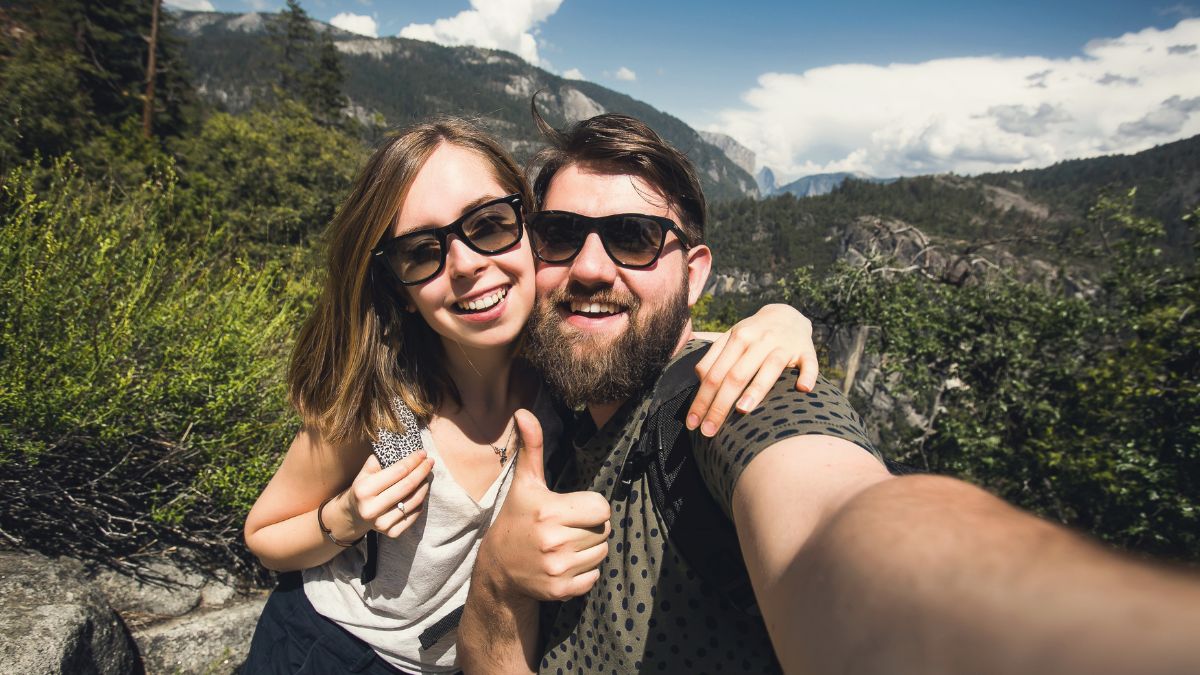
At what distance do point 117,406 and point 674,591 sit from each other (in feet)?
10.8

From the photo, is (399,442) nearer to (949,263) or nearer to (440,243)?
(440,243)

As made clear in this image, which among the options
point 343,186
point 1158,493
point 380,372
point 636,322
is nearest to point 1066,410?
point 1158,493

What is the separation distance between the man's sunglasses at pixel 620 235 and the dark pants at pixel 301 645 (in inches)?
69.0

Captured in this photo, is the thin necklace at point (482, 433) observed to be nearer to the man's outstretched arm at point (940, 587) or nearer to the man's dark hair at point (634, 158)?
the man's dark hair at point (634, 158)

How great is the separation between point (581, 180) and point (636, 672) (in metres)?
1.62

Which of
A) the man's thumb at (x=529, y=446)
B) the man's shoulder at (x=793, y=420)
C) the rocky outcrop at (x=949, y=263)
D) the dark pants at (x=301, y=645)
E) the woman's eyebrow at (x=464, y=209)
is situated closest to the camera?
the man's shoulder at (x=793, y=420)

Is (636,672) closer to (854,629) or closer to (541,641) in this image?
(541,641)

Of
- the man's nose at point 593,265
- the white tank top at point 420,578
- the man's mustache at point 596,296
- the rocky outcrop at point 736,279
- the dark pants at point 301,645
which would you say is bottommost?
the rocky outcrop at point 736,279

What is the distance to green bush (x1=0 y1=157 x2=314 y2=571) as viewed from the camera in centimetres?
281

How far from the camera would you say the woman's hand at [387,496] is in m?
1.67

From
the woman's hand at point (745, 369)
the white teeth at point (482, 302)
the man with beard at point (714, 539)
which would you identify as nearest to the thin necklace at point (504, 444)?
the man with beard at point (714, 539)

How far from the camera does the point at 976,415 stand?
782 centimetres

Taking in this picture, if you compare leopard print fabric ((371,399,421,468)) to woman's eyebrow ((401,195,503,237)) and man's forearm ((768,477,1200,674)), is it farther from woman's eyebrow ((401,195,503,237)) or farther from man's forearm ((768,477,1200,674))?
man's forearm ((768,477,1200,674))

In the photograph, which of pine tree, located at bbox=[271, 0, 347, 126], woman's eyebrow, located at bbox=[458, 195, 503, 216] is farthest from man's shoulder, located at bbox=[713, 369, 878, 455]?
pine tree, located at bbox=[271, 0, 347, 126]
